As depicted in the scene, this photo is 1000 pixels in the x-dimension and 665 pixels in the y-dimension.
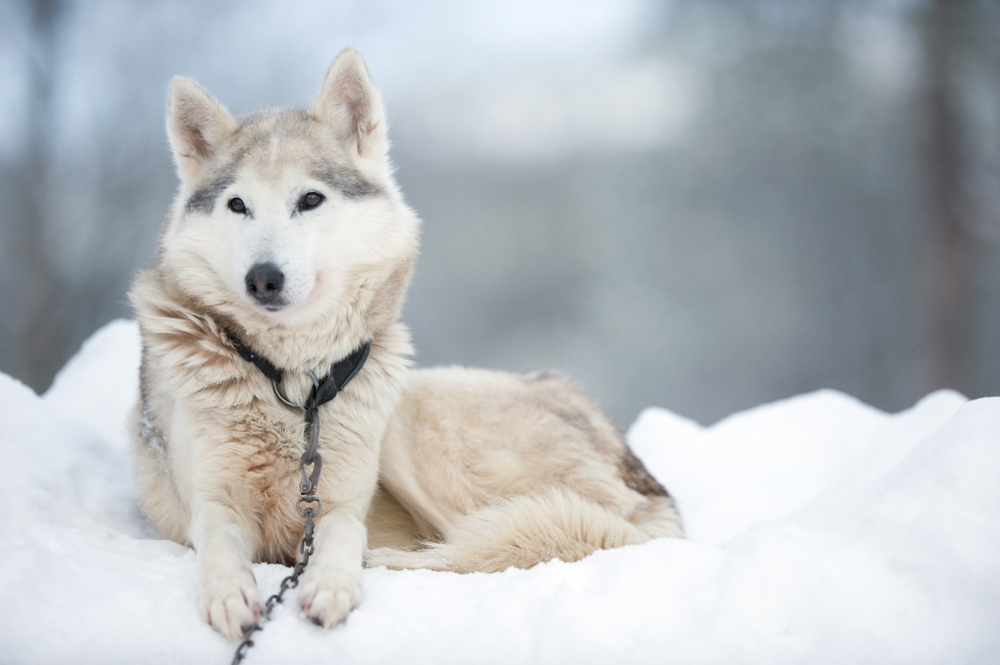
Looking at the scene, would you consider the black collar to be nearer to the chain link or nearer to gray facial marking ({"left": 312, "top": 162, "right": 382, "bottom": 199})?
the chain link

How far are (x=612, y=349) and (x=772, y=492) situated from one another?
14.0 ft

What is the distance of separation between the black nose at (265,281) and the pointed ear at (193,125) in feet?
2.16

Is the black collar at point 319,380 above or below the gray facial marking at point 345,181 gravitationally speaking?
below

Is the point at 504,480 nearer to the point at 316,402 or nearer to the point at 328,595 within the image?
the point at 316,402

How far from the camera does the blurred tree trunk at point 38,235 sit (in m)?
4.59

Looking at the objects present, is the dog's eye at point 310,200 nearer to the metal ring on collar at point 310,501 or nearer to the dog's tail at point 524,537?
the metal ring on collar at point 310,501

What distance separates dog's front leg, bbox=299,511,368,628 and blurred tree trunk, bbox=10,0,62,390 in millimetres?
4744

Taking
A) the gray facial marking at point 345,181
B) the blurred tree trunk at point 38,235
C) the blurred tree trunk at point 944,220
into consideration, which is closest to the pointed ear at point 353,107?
the gray facial marking at point 345,181

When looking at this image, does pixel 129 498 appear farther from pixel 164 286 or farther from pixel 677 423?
pixel 677 423

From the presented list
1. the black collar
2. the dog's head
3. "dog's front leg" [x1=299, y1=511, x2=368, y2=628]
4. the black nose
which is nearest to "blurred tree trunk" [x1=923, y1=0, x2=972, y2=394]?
the dog's head

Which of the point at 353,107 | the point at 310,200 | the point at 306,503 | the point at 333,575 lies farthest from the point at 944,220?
the point at 333,575

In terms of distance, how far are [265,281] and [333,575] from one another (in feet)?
2.48

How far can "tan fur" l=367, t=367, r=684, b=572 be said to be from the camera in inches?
63.1

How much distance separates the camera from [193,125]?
75.6 inches
